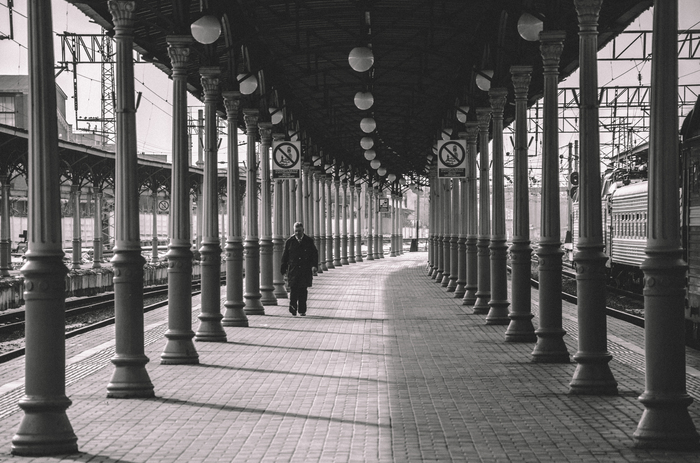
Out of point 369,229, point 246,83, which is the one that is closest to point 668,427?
point 246,83

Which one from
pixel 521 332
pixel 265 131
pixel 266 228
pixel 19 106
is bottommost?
pixel 521 332

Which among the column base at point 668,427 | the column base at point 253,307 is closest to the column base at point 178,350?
the column base at point 668,427

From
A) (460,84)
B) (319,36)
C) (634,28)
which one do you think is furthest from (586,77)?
(634,28)

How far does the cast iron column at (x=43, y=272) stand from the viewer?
8469mm

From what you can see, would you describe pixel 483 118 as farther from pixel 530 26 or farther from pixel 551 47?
pixel 551 47

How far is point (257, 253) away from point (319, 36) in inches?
180

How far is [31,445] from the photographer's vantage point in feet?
27.7

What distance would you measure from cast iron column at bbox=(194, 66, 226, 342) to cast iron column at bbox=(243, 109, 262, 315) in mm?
4867

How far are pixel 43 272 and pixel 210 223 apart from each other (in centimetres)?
809

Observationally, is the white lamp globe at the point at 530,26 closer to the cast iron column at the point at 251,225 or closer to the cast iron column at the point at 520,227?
the cast iron column at the point at 520,227

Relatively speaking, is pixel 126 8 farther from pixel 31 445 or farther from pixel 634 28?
pixel 634 28

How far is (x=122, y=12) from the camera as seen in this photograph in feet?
37.9

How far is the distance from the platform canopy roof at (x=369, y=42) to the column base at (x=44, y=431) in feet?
22.1

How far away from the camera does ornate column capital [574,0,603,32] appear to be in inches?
446
